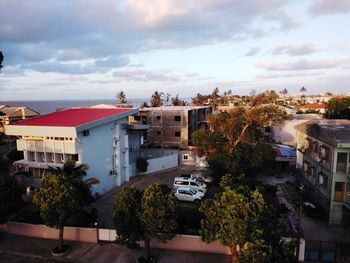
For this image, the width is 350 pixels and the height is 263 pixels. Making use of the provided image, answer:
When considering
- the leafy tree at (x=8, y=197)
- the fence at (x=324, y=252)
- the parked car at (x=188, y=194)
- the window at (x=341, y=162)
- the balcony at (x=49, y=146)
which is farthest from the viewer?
the parked car at (x=188, y=194)

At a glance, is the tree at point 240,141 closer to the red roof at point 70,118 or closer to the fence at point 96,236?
the red roof at point 70,118

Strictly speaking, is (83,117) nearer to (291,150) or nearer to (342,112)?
(291,150)

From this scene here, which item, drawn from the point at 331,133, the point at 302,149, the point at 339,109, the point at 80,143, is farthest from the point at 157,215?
the point at 339,109

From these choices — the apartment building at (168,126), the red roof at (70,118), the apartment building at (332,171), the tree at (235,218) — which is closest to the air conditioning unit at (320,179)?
the apartment building at (332,171)

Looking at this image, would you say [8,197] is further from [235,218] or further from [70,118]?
[235,218]

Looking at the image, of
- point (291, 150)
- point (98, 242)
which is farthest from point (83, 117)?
point (291, 150)

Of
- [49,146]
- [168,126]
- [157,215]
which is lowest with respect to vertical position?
[157,215]

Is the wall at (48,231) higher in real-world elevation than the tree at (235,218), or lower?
lower
